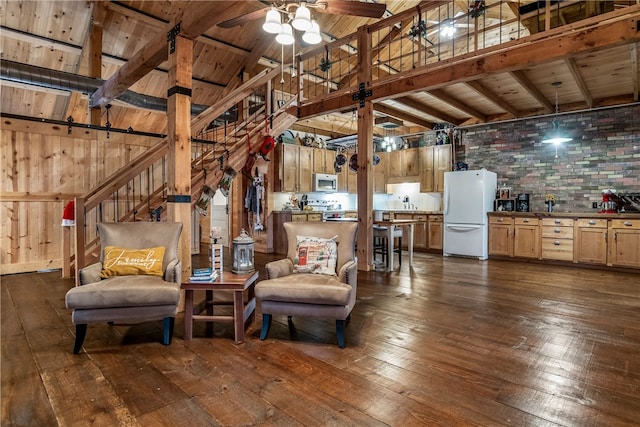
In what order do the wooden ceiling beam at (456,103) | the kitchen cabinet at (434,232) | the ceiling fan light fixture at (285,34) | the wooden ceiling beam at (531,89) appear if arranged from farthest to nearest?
1. the kitchen cabinet at (434,232)
2. the wooden ceiling beam at (456,103)
3. the wooden ceiling beam at (531,89)
4. the ceiling fan light fixture at (285,34)

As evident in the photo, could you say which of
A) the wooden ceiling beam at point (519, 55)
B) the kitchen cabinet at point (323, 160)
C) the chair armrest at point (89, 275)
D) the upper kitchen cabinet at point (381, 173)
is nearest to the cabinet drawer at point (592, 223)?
the wooden ceiling beam at point (519, 55)

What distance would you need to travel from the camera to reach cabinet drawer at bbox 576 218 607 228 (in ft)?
18.2

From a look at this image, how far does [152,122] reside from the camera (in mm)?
7504

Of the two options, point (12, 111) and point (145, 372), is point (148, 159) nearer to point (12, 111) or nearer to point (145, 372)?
point (12, 111)

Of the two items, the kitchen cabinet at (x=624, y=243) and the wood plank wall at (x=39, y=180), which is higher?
the wood plank wall at (x=39, y=180)

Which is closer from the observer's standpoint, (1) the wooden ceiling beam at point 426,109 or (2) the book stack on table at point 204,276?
(2) the book stack on table at point 204,276

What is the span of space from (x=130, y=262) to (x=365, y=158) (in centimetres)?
366

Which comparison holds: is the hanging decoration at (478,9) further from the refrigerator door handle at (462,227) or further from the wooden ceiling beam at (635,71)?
the refrigerator door handle at (462,227)

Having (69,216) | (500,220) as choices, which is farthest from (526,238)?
(69,216)

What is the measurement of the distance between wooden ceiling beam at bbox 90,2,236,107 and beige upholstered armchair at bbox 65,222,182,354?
1.93 metres

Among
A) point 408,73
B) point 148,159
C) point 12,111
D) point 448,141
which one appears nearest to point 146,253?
point 148,159

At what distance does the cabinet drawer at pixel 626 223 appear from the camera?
5285 millimetres

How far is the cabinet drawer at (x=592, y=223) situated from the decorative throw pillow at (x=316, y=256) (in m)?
4.91

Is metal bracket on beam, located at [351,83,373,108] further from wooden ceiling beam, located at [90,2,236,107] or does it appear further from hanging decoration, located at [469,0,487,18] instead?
wooden ceiling beam, located at [90,2,236,107]
